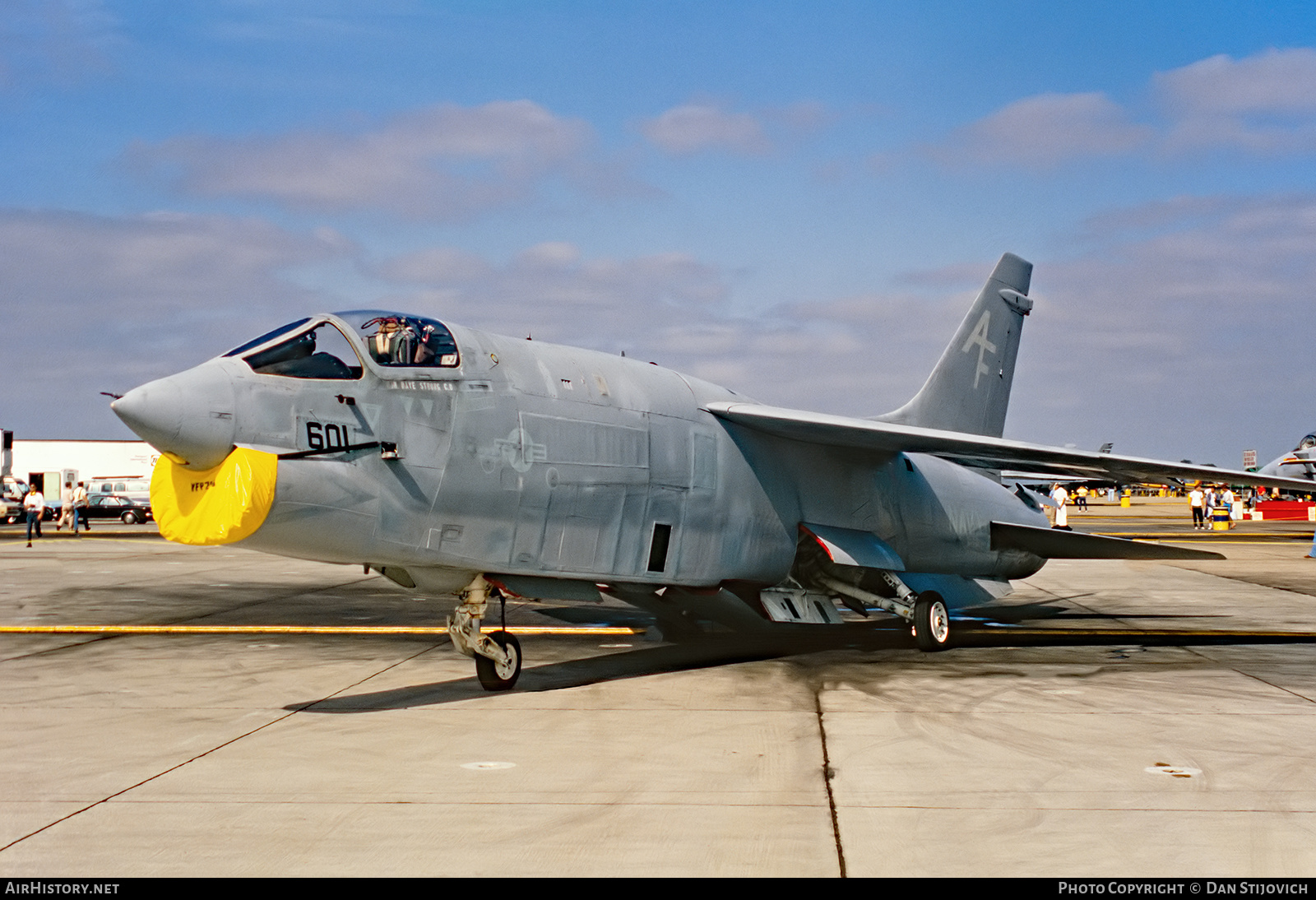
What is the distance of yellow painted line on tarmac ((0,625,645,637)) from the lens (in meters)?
16.0

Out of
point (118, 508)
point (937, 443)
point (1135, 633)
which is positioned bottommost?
point (118, 508)

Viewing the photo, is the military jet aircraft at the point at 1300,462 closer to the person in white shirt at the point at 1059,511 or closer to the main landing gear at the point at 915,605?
the person in white shirt at the point at 1059,511

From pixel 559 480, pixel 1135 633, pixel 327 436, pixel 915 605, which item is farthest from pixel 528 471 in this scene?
pixel 1135 633

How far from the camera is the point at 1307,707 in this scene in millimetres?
10141

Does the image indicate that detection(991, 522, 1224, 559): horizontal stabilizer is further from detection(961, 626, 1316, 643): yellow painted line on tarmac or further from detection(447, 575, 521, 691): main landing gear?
detection(447, 575, 521, 691): main landing gear

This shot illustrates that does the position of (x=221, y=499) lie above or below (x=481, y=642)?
above

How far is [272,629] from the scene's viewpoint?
16375 mm

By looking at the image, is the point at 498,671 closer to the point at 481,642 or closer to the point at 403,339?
the point at 481,642

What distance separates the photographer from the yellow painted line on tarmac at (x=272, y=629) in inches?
628

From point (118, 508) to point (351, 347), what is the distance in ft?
214

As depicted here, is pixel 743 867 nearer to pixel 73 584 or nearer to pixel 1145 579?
pixel 73 584
